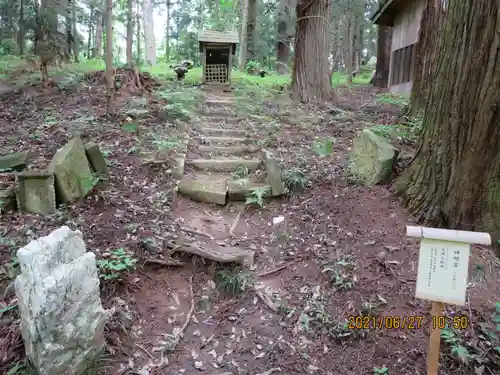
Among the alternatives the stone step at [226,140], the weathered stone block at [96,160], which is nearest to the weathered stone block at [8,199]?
the weathered stone block at [96,160]

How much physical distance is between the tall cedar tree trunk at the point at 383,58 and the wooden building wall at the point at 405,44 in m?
1.01

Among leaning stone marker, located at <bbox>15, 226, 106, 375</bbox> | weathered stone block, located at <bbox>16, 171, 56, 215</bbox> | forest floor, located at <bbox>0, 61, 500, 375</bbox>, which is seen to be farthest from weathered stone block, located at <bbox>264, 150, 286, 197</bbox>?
leaning stone marker, located at <bbox>15, 226, 106, 375</bbox>

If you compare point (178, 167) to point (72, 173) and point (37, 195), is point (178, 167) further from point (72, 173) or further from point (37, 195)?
point (37, 195)

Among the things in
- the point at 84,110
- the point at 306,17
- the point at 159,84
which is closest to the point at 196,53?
the point at 159,84

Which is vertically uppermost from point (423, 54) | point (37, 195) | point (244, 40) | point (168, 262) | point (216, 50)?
point (244, 40)

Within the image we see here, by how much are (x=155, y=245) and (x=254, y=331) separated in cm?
138

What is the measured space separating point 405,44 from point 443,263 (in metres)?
12.4

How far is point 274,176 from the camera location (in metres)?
5.32

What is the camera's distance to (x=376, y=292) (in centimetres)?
323

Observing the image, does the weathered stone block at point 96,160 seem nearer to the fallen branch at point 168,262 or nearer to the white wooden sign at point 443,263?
the fallen branch at point 168,262

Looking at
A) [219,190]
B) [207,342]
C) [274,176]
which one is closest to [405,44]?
[274,176]

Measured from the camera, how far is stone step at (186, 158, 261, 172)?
615 centimetres

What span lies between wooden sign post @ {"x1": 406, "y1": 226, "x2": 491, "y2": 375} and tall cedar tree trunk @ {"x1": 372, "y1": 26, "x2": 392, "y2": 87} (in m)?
14.5

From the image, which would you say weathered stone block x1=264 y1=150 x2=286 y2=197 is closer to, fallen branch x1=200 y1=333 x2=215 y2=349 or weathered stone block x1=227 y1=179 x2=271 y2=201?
weathered stone block x1=227 y1=179 x2=271 y2=201
